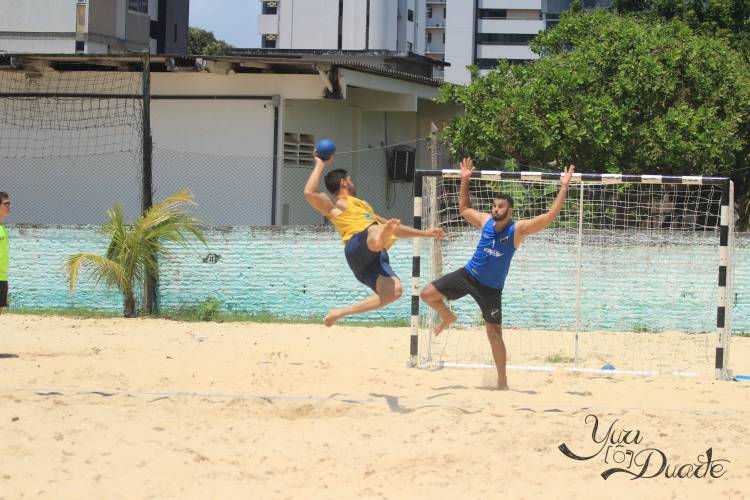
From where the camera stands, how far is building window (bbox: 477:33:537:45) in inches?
3851

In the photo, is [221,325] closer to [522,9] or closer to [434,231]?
[434,231]

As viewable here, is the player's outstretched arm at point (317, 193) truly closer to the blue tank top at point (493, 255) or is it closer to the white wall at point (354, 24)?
the blue tank top at point (493, 255)

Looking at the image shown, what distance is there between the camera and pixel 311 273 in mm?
15164

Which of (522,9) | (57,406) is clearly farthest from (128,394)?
(522,9)

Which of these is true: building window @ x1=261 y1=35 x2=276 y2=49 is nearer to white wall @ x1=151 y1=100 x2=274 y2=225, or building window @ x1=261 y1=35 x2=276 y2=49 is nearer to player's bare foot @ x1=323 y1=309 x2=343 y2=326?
white wall @ x1=151 y1=100 x2=274 y2=225

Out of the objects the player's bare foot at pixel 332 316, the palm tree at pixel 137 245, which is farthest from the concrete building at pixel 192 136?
the player's bare foot at pixel 332 316

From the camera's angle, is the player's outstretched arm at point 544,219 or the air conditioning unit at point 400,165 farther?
the air conditioning unit at point 400,165

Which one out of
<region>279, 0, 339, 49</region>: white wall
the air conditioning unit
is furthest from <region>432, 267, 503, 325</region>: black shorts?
<region>279, 0, 339, 49</region>: white wall

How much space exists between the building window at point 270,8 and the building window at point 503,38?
2484 centimetres

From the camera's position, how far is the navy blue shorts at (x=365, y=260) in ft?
29.5

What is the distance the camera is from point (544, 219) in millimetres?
9148

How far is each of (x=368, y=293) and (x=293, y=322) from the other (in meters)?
1.16

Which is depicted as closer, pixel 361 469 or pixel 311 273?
pixel 361 469
